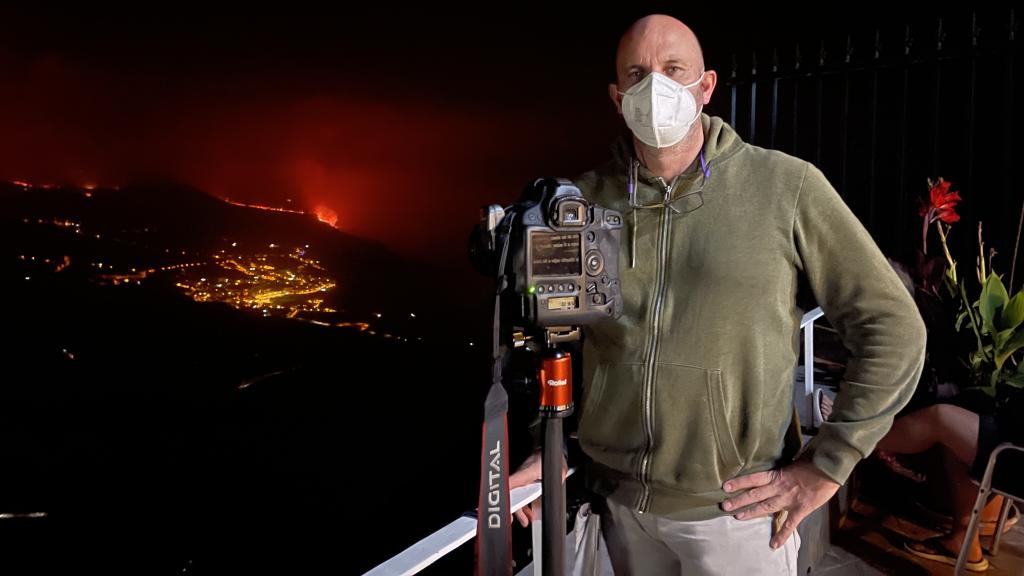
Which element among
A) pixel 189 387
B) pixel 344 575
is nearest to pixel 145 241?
pixel 189 387

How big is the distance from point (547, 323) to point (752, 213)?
513 millimetres

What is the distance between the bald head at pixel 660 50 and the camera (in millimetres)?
1422

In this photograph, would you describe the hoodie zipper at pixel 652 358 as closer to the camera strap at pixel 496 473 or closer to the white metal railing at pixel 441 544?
the white metal railing at pixel 441 544

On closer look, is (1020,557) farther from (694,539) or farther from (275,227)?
(275,227)

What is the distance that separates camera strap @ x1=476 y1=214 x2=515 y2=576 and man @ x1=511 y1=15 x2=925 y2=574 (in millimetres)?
383

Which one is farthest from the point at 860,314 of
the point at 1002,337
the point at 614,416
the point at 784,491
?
the point at 1002,337

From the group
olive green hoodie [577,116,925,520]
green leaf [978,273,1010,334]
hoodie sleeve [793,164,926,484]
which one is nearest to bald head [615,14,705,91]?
olive green hoodie [577,116,925,520]

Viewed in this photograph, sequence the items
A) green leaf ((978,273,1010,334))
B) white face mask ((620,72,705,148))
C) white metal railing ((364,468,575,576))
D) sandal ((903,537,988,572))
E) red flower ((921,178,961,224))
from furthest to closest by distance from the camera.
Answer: red flower ((921,178,961,224)), green leaf ((978,273,1010,334)), sandal ((903,537,988,572)), white face mask ((620,72,705,148)), white metal railing ((364,468,575,576))

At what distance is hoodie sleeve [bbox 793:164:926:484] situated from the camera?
1269 mm

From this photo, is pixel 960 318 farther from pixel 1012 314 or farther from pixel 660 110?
pixel 660 110

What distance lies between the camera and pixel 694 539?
1358mm

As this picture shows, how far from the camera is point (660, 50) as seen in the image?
1.42m

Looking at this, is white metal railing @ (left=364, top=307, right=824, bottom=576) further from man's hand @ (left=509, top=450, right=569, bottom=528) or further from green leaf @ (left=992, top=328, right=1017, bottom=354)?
green leaf @ (left=992, top=328, right=1017, bottom=354)

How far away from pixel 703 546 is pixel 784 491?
187 millimetres
